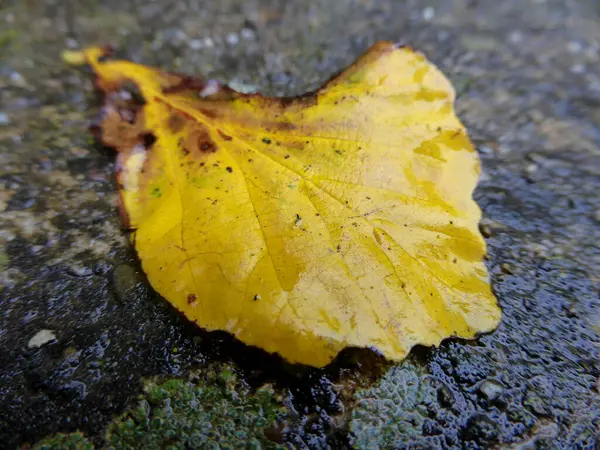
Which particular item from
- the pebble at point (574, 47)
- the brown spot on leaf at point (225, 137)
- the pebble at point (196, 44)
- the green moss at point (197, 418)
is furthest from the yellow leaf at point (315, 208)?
the pebble at point (574, 47)

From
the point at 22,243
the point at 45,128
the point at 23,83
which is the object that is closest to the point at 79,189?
the point at 22,243

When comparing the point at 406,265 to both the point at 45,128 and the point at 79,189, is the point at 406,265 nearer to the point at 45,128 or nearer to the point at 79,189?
the point at 79,189

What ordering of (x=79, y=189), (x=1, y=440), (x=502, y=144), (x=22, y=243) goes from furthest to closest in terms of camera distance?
(x=502, y=144)
(x=79, y=189)
(x=22, y=243)
(x=1, y=440)

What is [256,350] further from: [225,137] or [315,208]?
[225,137]

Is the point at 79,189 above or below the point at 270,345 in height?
above

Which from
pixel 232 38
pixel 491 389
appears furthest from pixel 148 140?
pixel 491 389

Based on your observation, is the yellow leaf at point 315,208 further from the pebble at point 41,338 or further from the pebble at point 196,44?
the pebble at point 196,44
